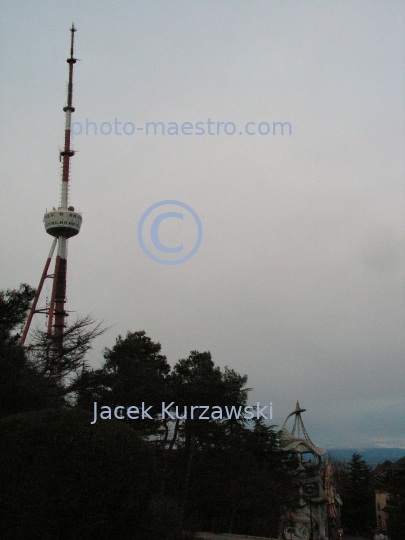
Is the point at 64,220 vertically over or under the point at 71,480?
over

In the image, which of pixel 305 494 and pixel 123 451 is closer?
pixel 123 451

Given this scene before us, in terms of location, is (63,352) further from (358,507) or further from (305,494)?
(358,507)

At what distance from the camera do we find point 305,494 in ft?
94.2

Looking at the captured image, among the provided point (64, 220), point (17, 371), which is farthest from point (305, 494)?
point (64, 220)

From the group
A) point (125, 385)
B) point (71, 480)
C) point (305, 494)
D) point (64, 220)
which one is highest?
point (64, 220)

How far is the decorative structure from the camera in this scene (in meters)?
27.4

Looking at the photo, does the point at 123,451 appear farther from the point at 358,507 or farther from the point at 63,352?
the point at 358,507

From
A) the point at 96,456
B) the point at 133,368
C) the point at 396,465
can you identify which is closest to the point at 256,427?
the point at 133,368

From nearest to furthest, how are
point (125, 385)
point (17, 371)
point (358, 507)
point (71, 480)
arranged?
1. point (71, 480)
2. point (17, 371)
3. point (125, 385)
4. point (358, 507)

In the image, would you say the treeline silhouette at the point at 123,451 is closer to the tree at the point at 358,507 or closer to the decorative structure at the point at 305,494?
the decorative structure at the point at 305,494

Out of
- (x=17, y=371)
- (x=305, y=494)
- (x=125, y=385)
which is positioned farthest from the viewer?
(x=305, y=494)

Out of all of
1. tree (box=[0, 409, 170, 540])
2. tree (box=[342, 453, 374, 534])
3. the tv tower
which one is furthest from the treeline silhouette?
tree (box=[342, 453, 374, 534])

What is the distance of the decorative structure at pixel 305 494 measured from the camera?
27406 millimetres

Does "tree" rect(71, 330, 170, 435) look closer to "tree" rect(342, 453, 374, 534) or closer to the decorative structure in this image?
the decorative structure
